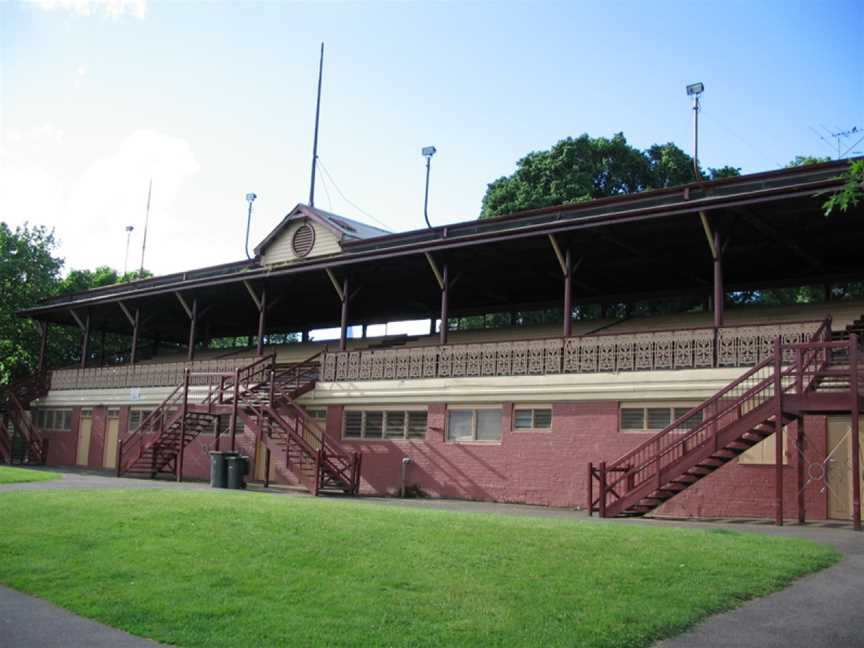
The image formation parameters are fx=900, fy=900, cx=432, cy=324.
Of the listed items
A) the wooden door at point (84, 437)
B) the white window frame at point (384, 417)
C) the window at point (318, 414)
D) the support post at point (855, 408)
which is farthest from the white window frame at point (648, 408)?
the wooden door at point (84, 437)

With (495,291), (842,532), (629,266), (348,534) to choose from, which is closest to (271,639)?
(348,534)

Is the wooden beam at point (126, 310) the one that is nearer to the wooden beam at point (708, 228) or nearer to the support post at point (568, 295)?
the support post at point (568, 295)

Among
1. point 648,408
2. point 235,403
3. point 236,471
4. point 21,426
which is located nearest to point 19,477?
point 236,471

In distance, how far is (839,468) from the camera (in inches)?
740

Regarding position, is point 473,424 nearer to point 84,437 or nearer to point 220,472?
point 220,472

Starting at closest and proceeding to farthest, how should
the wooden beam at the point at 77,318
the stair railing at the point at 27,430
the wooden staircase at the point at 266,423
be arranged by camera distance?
1. the wooden staircase at the point at 266,423
2. the stair railing at the point at 27,430
3. the wooden beam at the point at 77,318

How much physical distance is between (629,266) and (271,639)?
21059mm

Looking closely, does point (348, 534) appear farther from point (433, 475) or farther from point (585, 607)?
point (433, 475)

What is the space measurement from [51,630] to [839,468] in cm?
1600

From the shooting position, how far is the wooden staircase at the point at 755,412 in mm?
16906

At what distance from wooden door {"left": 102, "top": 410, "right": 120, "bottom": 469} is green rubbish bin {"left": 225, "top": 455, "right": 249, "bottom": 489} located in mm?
12981

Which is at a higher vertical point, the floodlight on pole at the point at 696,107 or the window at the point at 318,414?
the floodlight on pole at the point at 696,107

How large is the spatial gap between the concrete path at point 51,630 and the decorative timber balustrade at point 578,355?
14359mm

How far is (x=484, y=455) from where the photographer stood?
23.8 metres
